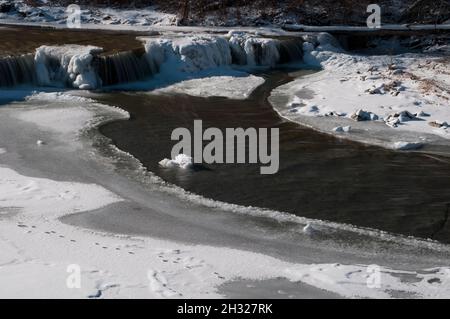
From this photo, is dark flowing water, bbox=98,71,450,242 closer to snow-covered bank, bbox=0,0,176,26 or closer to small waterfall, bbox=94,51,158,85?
small waterfall, bbox=94,51,158,85

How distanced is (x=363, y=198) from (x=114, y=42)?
1465 centimetres

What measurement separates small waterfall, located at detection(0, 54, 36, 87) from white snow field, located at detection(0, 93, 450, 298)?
758 cm

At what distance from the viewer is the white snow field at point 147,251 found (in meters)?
7.55

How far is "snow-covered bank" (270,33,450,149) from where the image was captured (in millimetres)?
15055

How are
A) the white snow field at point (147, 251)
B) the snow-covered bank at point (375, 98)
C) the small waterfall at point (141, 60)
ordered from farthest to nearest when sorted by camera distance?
the small waterfall at point (141, 60)
the snow-covered bank at point (375, 98)
the white snow field at point (147, 251)

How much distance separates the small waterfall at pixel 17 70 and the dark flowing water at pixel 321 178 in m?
5.21

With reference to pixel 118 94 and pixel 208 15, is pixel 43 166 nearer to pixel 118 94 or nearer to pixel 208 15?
pixel 118 94

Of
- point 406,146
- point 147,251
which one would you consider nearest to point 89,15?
point 406,146

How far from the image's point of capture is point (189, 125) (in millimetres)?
15648

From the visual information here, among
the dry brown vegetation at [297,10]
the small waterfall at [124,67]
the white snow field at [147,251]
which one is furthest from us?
the dry brown vegetation at [297,10]

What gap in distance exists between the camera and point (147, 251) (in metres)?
8.61

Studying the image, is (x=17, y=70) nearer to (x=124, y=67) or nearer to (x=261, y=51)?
(x=124, y=67)

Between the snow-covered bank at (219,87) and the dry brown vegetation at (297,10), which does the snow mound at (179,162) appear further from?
the dry brown vegetation at (297,10)

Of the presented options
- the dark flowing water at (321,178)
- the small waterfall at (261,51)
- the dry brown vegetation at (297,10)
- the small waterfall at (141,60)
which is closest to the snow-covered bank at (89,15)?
the dry brown vegetation at (297,10)
